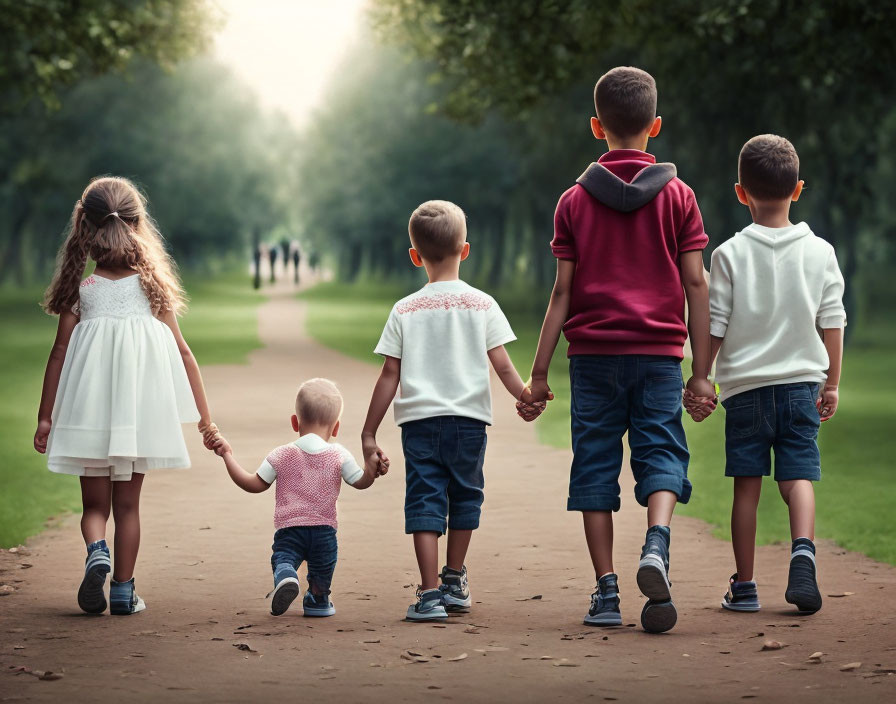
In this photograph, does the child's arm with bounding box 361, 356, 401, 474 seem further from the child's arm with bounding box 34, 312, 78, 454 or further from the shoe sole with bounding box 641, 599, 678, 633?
the child's arm with bounding box 34, 312, 78, 454

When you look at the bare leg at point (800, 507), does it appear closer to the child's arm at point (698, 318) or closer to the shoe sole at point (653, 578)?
the child's arm at point (698, 318)

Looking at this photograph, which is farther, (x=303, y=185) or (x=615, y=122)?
(x=303, y=185)

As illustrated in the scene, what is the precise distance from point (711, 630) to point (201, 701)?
2.09 m

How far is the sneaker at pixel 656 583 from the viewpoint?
5062mm

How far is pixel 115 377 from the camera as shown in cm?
582

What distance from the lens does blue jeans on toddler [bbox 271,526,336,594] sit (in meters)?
5.70

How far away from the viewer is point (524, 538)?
7.79 m

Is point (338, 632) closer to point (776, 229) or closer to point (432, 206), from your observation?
point (432, 206)

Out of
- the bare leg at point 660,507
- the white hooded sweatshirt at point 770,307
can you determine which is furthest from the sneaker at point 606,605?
the white hooded sweatshirt at point 770,307

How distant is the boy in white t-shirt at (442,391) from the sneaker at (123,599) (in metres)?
1.19

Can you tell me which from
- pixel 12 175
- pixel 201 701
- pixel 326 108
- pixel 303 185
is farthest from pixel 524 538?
pixel 303 185

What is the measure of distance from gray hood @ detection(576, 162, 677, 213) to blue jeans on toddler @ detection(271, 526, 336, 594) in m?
1.82

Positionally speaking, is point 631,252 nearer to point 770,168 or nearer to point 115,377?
point 770,168

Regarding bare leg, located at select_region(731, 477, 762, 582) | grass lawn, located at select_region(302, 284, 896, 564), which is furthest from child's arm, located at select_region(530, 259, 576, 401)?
grass lawn, located at select_region(302, 284, 896, 564)
